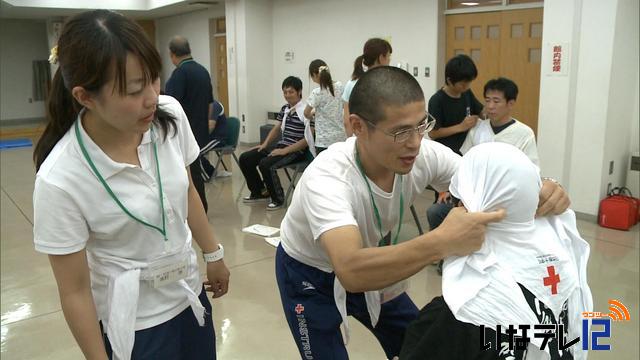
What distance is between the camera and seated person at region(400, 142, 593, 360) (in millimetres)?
1107

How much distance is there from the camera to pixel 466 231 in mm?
1103

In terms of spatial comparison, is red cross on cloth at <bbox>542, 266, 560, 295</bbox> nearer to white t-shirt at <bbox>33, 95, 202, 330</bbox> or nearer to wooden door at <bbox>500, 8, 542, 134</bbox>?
white t-shirt at <bbox>33, 95, 202, 330</bbox>

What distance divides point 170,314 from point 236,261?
2601 mm

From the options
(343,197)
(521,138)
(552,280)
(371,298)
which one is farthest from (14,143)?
(552,280)

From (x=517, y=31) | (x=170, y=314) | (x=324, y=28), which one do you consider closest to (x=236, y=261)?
(x=170, y=314)

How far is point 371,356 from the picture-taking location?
2602 mm

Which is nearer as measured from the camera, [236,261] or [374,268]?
[374,268]

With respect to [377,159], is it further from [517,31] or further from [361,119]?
[517,31]

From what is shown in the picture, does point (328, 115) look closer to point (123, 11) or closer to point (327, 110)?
point (327, 110)

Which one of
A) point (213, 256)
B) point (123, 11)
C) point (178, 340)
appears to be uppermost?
point (123, 11)

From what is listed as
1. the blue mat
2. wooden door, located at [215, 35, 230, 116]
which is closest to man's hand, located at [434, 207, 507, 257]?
wooden door, located at [215, 35, 230, 116]

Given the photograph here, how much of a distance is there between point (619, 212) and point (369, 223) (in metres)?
3.85

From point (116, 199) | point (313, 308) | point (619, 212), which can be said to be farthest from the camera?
point (619, 212)

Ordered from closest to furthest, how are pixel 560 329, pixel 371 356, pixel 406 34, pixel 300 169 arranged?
1. pixel 560 329
2. pixel 371 356
3. pixel 300 169
4. pixel 406 34
